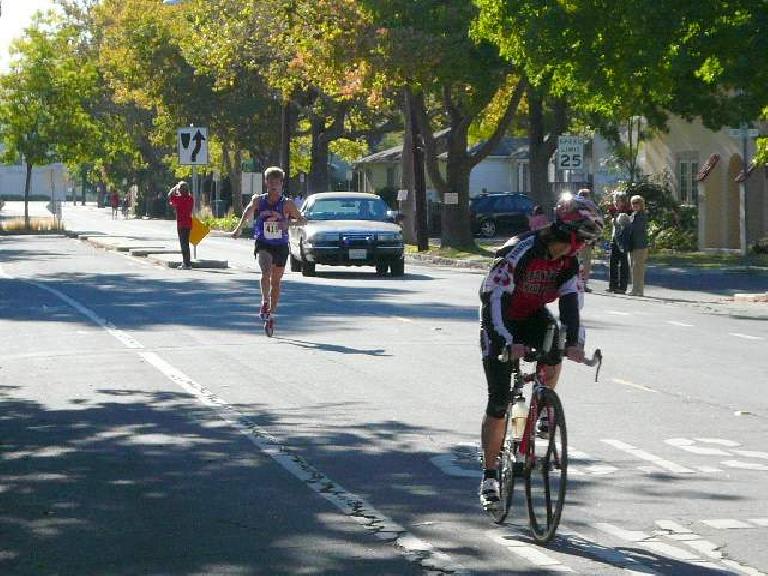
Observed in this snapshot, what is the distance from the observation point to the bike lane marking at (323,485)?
26.0ft

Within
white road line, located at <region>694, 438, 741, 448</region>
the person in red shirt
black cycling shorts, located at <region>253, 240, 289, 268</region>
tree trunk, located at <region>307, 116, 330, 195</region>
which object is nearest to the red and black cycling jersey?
white road line, located at <region>694, 438, 741, 448</region>

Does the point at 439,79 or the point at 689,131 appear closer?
the point at 439,79

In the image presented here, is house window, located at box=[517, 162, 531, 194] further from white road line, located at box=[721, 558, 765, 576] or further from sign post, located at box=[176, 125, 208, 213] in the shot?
white road line, located at box=[721, 558, 765, 576]

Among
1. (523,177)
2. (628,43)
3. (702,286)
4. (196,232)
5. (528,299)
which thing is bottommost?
(702,286)

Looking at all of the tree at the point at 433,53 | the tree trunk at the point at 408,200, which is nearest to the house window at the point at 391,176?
the tree trunk at the point at 408,200

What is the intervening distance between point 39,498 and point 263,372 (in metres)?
6.74

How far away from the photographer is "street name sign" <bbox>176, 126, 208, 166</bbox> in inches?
1593

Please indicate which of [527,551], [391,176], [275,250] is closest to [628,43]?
[275,250]

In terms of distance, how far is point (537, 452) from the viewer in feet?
28.0

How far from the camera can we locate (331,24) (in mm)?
45500

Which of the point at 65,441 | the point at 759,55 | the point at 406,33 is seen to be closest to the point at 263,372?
the point at 65,441

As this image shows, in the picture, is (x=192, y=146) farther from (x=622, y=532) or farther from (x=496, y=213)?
(x=622, y=532)

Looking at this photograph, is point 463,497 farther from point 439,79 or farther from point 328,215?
point 439,79

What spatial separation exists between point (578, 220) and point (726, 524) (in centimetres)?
180
